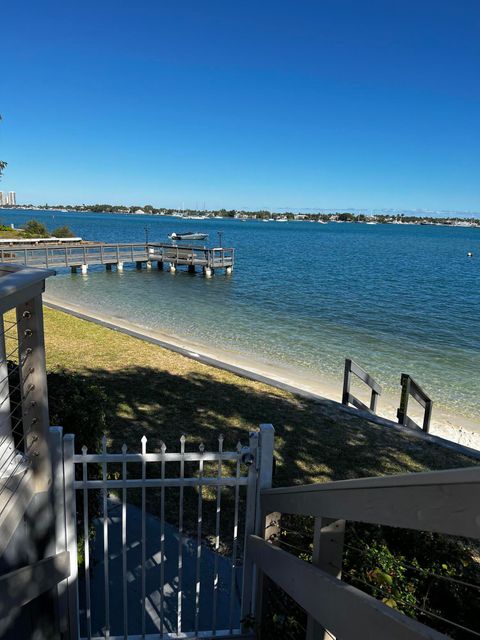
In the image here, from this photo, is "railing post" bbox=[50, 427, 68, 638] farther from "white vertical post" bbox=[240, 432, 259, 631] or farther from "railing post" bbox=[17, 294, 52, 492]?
"white vertical post" bbox=[240, 432, 259, 631]

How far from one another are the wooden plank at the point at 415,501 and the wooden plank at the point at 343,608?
8.4 inches

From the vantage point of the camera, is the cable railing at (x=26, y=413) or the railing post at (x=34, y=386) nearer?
the cable railing at (x=26, y=413)

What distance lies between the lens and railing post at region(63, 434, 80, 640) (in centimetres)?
274

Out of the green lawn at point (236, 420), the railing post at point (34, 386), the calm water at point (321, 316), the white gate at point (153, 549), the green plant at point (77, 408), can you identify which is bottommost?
the calm water at point (321, 316)

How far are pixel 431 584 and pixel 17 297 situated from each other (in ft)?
9.00

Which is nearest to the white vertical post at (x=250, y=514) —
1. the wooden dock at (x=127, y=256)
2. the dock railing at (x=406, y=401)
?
the dock railing at (x=406, y=401)

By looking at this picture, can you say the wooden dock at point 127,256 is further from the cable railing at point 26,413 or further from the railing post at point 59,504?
the cable railing at point 26,413

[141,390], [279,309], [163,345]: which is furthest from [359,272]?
[141,390]

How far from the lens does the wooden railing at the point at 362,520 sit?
992 millimetres

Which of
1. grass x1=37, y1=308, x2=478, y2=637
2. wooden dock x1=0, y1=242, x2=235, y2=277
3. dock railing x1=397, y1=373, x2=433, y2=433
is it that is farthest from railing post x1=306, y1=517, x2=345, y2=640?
wooden dock x1=0, y1=242, x2=235, y2=277

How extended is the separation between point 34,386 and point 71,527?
996 millimetres

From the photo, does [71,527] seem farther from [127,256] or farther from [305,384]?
[127,256]

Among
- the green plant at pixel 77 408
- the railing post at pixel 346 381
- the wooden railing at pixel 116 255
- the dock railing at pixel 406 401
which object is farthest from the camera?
the wooden railing at pixel 116 255

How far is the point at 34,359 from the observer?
2318 mm
